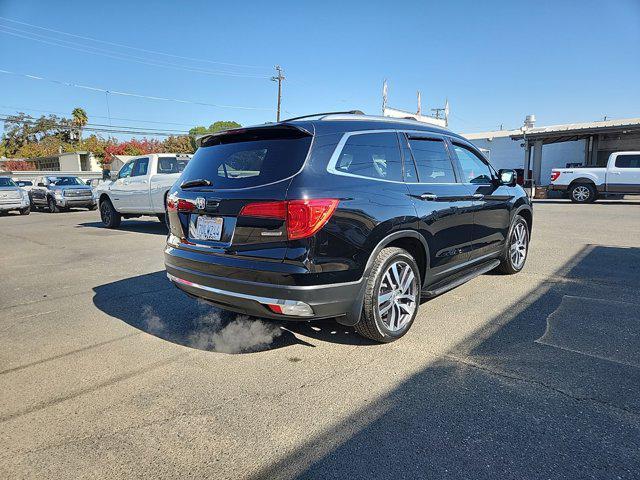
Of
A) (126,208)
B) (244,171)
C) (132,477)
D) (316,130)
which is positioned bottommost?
(132,477)

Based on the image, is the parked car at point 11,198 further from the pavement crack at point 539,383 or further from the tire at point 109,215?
the pavement crack at point 539,383

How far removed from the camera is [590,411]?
2.62 m

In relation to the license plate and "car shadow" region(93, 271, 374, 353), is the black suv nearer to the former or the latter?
the license plate

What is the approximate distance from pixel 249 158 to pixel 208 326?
5.64ft

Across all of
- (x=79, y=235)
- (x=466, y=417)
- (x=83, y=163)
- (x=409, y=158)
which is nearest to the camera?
(x=466, y=417)

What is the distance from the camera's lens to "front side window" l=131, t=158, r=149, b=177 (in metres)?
11.0

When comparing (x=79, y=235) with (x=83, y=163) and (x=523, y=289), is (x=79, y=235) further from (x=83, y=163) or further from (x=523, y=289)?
(x=83, y=163)

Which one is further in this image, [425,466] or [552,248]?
[552,248]

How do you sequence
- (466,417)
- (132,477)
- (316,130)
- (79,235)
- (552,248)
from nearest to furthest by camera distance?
1. (132,477)
2. (466,417)
3. (316,130)
4. (552,248)
5. (79,235)

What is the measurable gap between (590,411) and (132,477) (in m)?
2.58

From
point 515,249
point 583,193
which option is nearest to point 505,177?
point 515,249

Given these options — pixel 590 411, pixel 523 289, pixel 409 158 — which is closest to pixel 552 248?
pixel 523 289

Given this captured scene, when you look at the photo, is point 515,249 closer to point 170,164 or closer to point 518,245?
point 518,245

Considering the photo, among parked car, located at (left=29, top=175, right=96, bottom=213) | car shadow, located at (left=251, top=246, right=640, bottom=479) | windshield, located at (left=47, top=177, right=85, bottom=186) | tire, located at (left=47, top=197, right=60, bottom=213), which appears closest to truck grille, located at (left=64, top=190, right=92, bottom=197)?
parked car, located at (left=29, top=175, right=96, bottom=213)
